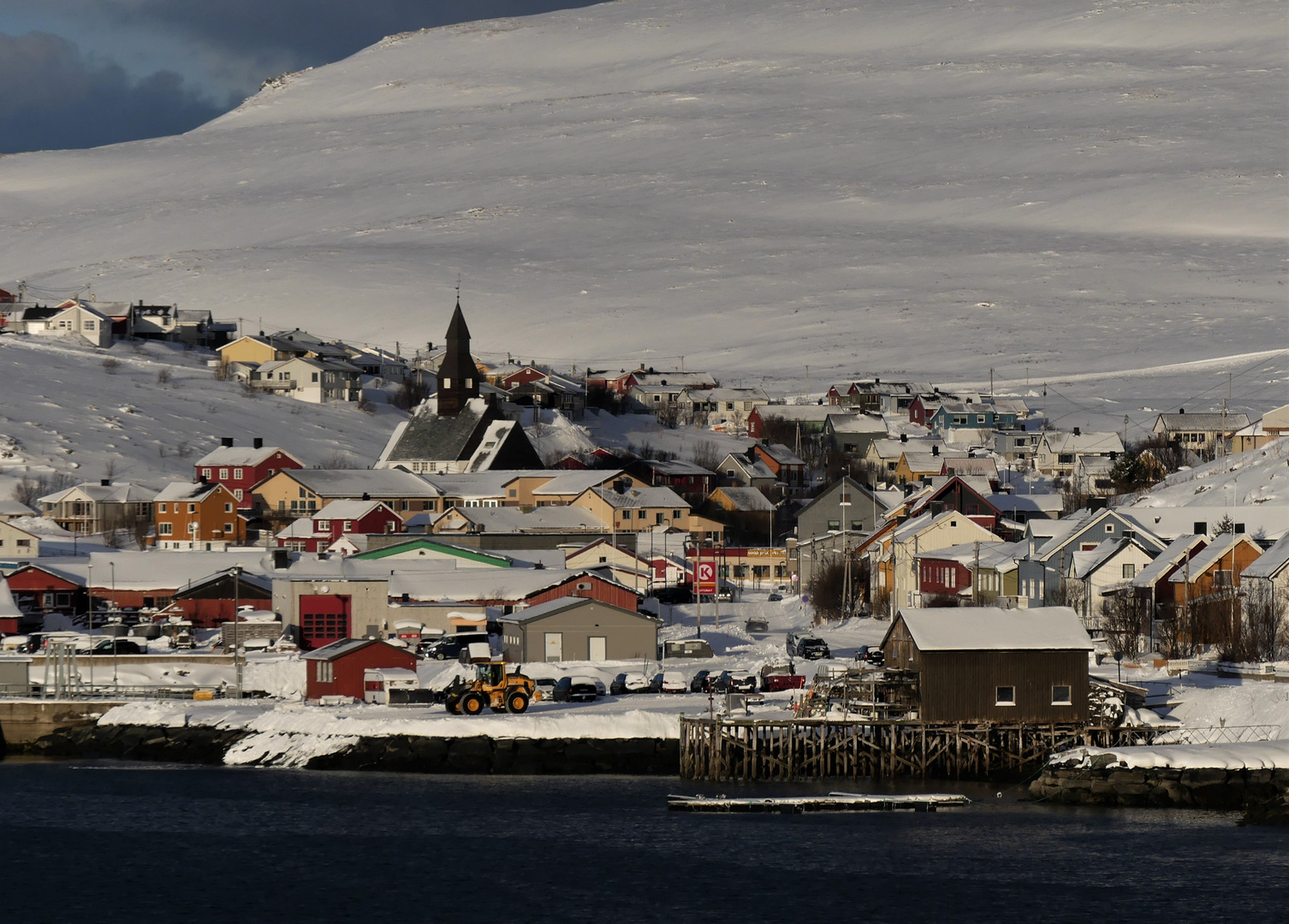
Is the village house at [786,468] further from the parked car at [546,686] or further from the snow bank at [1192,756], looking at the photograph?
the snow bank at [1192,756]

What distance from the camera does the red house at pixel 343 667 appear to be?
43312 mm

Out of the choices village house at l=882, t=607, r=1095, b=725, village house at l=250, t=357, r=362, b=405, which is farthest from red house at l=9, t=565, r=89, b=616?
village house at l=250, t=357, r=362, b=405

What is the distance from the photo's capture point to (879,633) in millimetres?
53312

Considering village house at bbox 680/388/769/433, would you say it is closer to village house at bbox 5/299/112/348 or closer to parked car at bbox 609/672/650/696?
village house at bbox 5/299/112/348

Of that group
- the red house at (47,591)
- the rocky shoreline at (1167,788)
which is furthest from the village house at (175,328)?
the rocky shoreline at (1167,788)

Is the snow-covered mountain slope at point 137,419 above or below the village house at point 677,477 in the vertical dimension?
above

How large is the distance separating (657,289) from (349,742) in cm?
13533

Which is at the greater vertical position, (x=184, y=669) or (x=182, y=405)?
(x=182, y=405)

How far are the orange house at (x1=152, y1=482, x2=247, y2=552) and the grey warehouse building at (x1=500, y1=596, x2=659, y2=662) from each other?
2767cm

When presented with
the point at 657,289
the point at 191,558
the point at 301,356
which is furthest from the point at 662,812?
the point at 657,289

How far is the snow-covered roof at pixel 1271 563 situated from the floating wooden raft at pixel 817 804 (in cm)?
1329

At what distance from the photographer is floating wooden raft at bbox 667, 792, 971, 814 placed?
115 ft

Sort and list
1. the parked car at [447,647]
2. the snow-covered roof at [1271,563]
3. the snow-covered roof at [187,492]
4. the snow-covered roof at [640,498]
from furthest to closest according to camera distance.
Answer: the snow-covered roof at [640,498], the snow-covered roof at [187,492], the parked car at [447,647], the snow-covered roof at [1271,563]

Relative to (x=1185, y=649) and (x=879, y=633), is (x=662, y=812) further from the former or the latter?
(x=879, y=633)
